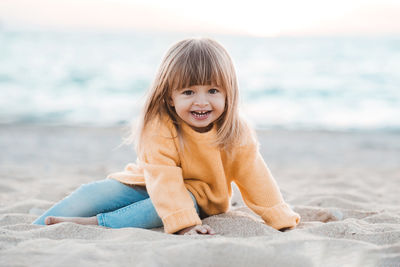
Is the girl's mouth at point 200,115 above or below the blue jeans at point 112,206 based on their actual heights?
above

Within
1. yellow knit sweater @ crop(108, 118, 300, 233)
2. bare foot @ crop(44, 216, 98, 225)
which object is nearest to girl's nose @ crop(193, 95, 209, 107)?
yellow knit sweater @ crop(108, 118, 300, 233)

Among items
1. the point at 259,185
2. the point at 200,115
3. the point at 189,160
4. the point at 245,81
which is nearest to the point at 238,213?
the point at 259,185

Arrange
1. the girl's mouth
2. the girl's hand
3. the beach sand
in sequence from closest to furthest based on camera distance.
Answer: the beach sand → the girl's hand → the girl's mouth

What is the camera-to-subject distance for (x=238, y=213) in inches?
107

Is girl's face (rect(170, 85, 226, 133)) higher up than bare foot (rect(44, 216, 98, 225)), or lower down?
higher up

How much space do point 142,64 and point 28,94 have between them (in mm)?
8858

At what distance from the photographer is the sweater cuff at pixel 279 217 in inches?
96.1

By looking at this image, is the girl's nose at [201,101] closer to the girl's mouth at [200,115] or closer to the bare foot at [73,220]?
the girl's mouth at [200,115]

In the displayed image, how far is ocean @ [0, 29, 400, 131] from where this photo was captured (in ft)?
30.6

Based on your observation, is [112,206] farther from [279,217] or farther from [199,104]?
[279,217]

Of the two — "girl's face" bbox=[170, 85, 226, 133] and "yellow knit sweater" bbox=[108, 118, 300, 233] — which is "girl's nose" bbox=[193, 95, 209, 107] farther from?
"yellow knit sweater" bbox=[108, 118, 300, 233]

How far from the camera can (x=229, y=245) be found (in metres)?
1.76

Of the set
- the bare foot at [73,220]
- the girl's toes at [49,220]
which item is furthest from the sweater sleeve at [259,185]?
the girl's toes at [49,220]

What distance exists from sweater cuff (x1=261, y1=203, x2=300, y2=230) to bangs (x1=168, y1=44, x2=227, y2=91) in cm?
76
